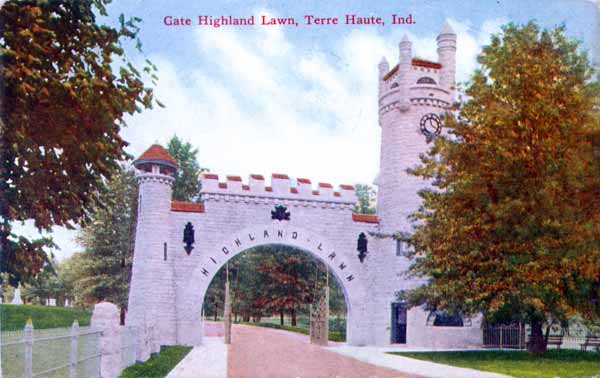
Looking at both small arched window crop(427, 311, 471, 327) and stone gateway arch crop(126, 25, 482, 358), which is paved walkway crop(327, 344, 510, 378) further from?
stone gateway arch crop(126, 25, 482, 358)

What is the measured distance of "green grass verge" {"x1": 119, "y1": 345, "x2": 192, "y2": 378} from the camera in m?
9.19

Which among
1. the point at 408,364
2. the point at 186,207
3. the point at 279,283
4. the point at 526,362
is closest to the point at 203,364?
the point at 408,364

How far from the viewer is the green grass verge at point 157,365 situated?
30.1 feet

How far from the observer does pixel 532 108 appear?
10.6 meters

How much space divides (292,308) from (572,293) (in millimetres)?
18142

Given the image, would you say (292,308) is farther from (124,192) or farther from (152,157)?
(152,157)

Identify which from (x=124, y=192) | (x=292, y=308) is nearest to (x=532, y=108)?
(x=124, y=192)

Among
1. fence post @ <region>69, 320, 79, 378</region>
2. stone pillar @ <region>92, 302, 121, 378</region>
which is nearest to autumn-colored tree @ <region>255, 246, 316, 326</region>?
stone pillar @ <region>92, 302, 121, 378</region>

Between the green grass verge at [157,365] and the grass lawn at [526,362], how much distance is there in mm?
4868

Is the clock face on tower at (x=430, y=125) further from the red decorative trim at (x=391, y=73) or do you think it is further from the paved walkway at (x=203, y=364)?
the paved walkway at (x=203, y=364)

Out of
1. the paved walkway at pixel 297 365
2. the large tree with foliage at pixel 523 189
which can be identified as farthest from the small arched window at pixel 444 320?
the large tree with foliage at pixel 523 189

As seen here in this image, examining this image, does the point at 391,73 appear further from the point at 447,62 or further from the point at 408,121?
the point at 447,62

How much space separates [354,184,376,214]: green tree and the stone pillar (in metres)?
20.4

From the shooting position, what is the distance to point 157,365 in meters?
10.3
